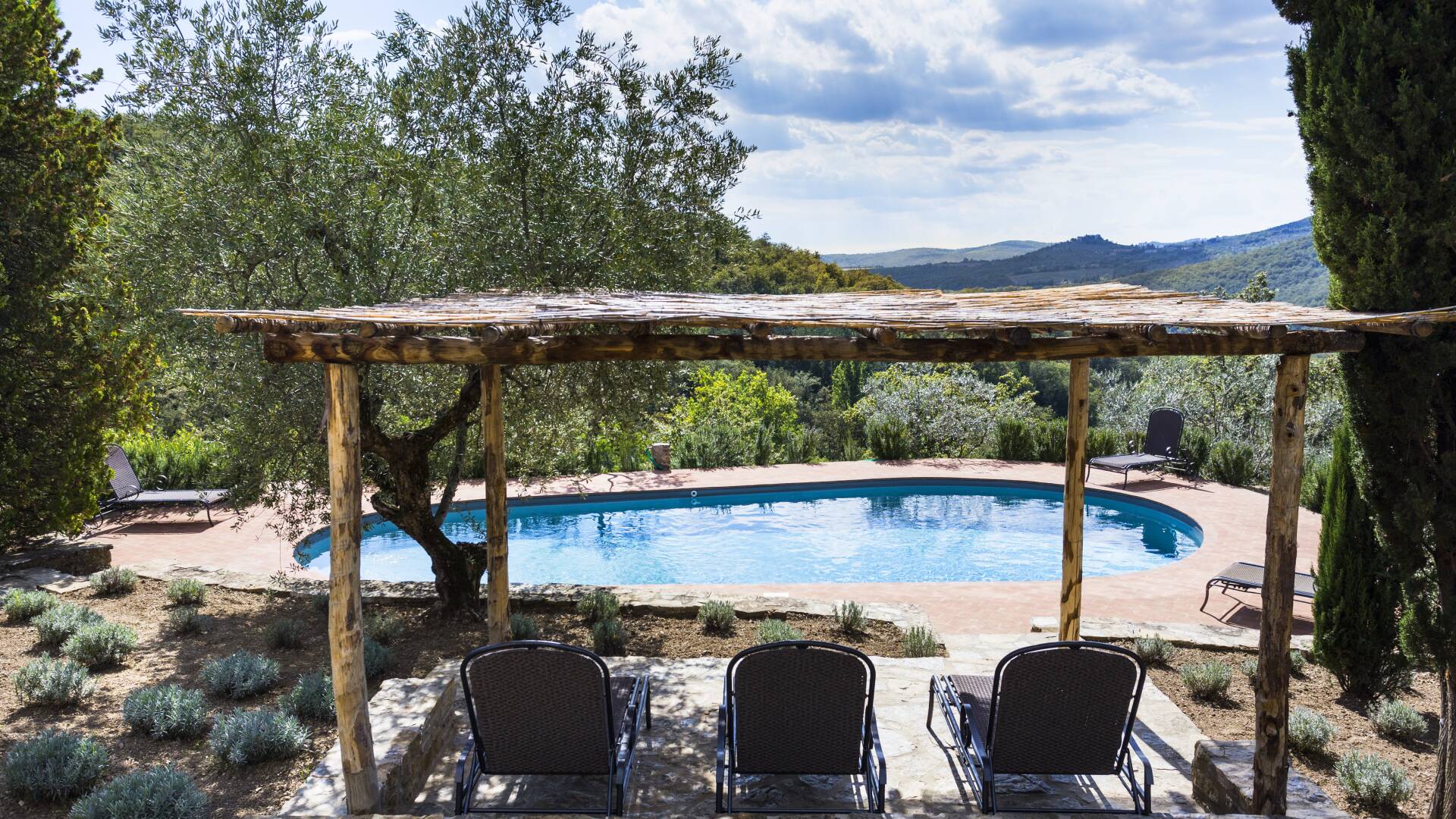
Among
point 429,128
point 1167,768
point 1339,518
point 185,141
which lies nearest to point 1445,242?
point 1339,518

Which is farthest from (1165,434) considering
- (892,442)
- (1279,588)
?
(1279,588)

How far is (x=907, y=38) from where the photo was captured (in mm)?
13742

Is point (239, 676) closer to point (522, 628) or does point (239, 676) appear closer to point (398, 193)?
point (522, 628)

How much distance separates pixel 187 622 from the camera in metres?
6.87

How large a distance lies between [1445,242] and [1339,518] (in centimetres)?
214

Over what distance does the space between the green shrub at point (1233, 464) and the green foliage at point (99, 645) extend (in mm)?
15252

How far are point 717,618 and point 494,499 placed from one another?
2388 mm

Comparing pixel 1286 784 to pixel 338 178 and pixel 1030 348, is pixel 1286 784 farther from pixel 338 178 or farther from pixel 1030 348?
pixel 338 178

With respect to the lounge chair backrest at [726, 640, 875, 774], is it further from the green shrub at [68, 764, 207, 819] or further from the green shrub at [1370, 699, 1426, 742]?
the green shrub at [1370, 699, 1426, 742]

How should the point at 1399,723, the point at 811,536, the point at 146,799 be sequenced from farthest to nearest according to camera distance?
the point at 811,536, the point at 1399,723, the point at 146,799

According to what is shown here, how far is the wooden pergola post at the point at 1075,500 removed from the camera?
18.6ft

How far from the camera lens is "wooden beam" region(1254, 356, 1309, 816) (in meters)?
3.80

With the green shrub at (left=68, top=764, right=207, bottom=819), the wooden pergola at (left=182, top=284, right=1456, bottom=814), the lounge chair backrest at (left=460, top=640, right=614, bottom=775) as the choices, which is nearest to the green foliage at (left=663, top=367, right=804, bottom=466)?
the wooden pergola at (left=182, top=284, right=1456, bottom=814)

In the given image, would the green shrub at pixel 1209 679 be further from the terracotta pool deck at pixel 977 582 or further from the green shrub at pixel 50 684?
the green shrub at pixel 50 684
